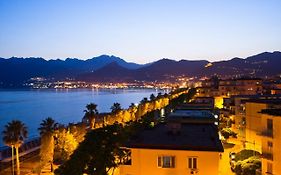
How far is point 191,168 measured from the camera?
16859mm

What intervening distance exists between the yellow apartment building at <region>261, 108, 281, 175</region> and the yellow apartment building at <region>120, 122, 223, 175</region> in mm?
7654

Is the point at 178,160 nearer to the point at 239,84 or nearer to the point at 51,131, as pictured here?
the point at 51,131

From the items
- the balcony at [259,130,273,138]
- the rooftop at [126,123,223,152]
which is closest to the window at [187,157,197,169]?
the rooftop at [126,123,223,152]

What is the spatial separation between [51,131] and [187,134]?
20555mm

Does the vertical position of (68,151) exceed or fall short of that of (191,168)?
it falls short

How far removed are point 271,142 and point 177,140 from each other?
954cm

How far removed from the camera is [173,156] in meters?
17.1

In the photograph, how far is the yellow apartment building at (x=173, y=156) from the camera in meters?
16.7

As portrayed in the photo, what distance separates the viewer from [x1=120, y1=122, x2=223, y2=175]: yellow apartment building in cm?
1667

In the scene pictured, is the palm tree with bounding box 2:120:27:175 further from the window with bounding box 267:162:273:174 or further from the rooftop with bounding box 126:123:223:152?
the window with bounding box 267:162:273:174

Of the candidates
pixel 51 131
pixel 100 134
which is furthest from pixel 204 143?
pixel 51 131

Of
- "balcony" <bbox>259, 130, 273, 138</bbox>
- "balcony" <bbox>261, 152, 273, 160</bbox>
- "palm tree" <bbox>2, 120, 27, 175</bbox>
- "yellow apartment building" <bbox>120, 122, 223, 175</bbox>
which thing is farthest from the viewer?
"palm tree" <bbox>2, 120, 27, 175</bbox>

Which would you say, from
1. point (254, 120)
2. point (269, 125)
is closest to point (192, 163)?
point (269, 125)

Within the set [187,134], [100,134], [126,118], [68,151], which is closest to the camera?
[100,134]
